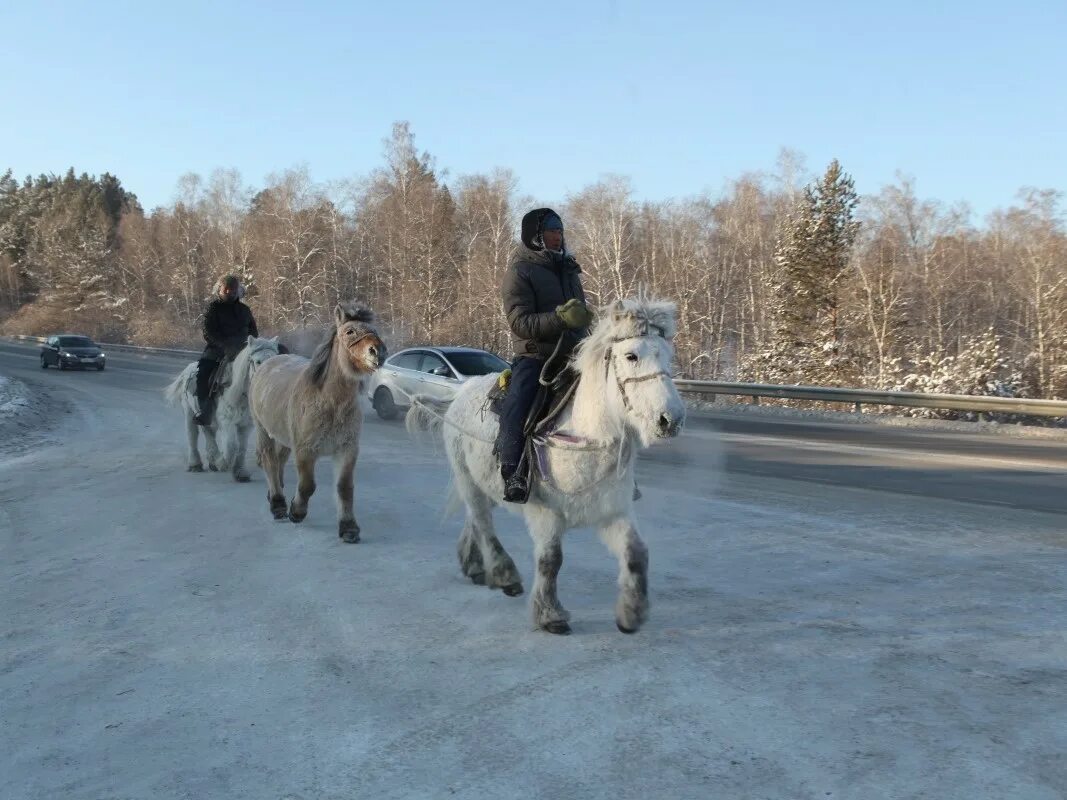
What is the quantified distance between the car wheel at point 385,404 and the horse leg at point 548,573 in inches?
603

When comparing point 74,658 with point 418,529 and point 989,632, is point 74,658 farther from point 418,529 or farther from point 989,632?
point 989,632

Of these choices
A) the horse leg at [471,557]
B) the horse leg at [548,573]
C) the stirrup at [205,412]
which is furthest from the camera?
the stirrup at [205,412]

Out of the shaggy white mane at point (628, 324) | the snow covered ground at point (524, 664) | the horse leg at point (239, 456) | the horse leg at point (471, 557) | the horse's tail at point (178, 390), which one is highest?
the shaggy white mane at point (628, 324)

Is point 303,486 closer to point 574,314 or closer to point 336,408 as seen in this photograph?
point 336,408

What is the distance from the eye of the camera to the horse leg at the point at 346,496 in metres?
7.52

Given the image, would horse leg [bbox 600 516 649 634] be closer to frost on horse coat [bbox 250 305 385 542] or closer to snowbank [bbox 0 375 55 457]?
frost on horse coat [bbox 250 305 385 542]

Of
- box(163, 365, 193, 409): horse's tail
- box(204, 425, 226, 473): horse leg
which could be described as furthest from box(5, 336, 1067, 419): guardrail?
box(163, 365, 193, 409): horse's tail

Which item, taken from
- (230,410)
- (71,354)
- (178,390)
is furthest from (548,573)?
(71,354)

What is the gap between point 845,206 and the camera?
35.3 metres

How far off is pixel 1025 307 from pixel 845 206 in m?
19.9

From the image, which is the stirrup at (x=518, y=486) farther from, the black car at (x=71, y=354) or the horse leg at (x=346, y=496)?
the black car at (x=71, y=354)

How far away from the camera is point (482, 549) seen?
6125 millimetres

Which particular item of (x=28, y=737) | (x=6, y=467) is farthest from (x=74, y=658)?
(x=6, y=467)

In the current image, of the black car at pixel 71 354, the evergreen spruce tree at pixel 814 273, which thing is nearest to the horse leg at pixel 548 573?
the evergreen spruce tree at pixel 814 273
